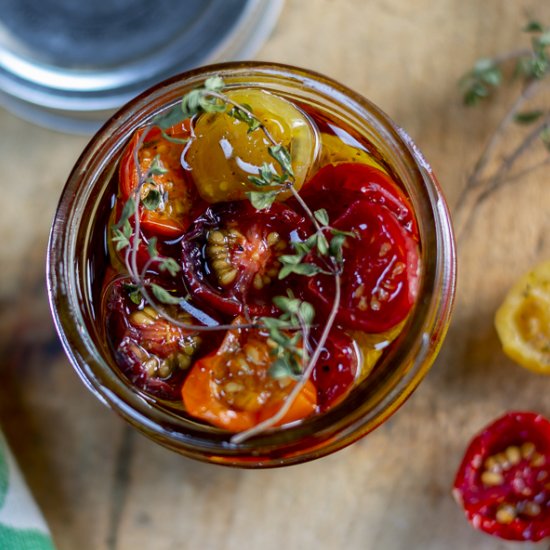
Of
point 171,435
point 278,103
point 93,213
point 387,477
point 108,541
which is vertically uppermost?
point 278,103

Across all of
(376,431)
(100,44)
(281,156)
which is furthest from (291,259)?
(100,44)

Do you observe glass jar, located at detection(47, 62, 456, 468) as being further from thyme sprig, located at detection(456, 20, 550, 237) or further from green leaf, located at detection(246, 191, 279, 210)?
thyme sprig, located at detection(456, 20, 550, 237)

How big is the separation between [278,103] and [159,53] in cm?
60

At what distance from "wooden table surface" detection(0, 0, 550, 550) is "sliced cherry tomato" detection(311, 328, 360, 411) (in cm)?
Result: 43

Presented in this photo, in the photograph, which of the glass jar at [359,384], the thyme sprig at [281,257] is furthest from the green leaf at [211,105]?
the glass jar at [359,384]

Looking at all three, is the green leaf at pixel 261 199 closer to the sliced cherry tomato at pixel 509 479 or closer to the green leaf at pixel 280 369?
the green leaf at pixel 280 369

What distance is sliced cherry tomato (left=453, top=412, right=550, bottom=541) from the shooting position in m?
1.39

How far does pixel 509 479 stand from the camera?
1409mm

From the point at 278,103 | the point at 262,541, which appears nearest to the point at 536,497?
the point at 262,541

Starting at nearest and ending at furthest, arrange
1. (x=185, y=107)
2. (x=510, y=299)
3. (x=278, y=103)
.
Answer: (x=185, y=107) → (x=278, y=103) → (x=510, y=299)

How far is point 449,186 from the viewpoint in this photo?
57.6 inches

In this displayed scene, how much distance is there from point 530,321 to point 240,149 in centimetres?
61

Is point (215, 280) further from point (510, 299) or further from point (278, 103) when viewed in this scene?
point (510, 299)

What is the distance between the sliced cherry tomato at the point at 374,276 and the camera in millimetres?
1013
